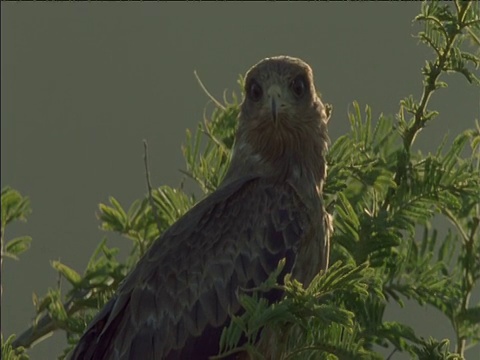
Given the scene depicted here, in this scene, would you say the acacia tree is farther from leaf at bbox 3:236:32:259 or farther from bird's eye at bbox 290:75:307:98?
bird's eye at bbox 290:75:307:98

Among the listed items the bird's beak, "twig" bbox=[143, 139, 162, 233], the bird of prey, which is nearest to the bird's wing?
the bird of prey

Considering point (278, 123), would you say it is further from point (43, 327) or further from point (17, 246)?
point (43, 327)

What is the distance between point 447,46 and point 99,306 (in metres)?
1.89

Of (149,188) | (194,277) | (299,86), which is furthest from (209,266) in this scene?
(299,86)

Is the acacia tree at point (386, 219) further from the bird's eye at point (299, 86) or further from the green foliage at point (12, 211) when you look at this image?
the bird's eye at point (299, 86)

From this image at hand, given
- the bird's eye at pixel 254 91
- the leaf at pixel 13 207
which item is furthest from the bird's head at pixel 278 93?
the leaf at pixel 13 207

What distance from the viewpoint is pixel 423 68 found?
5508mm

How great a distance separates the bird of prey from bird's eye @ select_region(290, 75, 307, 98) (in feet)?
1.36

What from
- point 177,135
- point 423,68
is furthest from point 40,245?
point 423,68

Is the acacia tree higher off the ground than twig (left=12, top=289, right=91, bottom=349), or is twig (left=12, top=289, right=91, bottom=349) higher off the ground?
the acacia tree

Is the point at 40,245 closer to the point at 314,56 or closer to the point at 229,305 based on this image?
the point at 314,56

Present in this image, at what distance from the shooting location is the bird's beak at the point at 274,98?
649 cm

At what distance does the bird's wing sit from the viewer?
5922 millimetres

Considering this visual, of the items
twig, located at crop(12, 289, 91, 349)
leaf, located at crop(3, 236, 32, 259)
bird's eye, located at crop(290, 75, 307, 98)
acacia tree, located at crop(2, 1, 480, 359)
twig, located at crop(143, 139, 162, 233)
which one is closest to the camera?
acacia tree, located at crop(2, 1, 480, 359)
